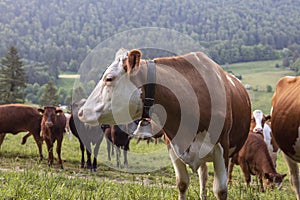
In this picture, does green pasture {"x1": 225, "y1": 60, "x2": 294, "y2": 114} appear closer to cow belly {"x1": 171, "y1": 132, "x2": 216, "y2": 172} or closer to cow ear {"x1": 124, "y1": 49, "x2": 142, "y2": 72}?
cow belly {"x1": 171, "y1": 132, "x2": 216, "y2": 172}

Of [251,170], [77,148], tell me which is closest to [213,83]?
[251,170]

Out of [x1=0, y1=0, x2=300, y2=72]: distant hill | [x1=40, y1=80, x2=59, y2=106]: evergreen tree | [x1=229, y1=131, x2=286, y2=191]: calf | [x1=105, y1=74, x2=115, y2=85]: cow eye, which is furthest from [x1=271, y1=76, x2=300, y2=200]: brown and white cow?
[x1=0, y1=0, x2=300, y2=72]: distant hill

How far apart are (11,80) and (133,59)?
115ft

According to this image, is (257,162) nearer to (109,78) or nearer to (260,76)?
(109,78)

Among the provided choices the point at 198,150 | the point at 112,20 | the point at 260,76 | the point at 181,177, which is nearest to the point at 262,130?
the point at 181,177

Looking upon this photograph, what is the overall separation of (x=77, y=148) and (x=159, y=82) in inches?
500

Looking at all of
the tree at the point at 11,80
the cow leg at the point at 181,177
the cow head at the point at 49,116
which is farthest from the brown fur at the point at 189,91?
the tree at the point at 11,80

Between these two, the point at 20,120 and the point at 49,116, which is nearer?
the point at 49,116

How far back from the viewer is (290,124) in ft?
19.0

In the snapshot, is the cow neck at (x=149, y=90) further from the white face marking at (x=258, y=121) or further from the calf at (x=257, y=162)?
the white face marking at (x=258, y=121)

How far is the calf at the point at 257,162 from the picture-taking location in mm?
8719

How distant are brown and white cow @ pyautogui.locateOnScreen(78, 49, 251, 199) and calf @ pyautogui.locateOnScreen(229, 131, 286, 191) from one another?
4528 millimetres

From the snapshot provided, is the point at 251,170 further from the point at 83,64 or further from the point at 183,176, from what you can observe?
the point at 83,64

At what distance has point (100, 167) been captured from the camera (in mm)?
11672
